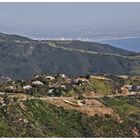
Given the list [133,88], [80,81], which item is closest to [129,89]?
[133,88]

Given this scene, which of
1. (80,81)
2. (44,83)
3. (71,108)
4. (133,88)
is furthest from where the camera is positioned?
(133,88)

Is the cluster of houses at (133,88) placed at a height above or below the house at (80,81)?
below

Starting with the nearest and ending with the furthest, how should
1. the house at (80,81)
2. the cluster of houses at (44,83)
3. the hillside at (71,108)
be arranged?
the hillside at (71,108) → the cluster of houses at (44,83) → the house at (80,81)

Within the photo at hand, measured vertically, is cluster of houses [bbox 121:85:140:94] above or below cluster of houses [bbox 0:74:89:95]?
below

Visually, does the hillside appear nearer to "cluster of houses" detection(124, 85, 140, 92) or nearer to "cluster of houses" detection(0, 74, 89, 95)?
"cluster of houses" detection(0, 74, 89, 95)

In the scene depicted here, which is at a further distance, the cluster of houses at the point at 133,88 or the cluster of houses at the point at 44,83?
the cluster of houses at the point at 133,88

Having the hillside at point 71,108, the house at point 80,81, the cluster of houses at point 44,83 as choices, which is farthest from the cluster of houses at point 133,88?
the house at point 80,81

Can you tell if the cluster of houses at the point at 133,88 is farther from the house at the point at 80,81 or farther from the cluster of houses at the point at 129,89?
the house at the point at 80,81

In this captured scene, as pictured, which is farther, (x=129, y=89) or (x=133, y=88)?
(x=129, y=89)

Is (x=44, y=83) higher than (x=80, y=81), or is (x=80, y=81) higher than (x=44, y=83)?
(x=80, y=81)

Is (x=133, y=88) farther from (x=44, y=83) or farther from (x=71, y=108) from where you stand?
(x=71, y=108)

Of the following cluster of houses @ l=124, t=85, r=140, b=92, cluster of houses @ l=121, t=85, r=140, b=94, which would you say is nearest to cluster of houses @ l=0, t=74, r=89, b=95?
cluster of houses @ l=121, t=85, r=140, b=94
